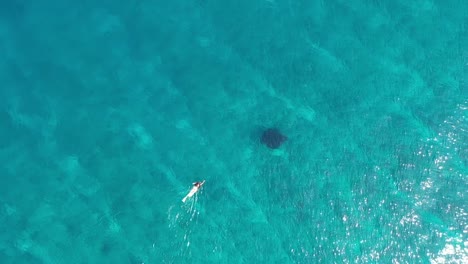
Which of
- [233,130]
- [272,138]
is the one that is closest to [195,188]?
[233,130]

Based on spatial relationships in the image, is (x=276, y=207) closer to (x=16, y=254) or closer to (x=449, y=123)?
(x=449, y=123)

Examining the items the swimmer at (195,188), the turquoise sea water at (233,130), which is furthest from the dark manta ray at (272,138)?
the swimmer at (195,188)

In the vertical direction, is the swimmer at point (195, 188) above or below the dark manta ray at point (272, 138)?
below

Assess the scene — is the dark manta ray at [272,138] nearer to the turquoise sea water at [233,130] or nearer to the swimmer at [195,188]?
the turquoise sea water at [233,130]

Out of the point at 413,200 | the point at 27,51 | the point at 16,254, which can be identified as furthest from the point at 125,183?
Result: the point at 413,200

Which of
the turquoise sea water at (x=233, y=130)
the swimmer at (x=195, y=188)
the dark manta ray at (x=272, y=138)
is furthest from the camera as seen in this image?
the dark manta ray at (x=272, y=138)

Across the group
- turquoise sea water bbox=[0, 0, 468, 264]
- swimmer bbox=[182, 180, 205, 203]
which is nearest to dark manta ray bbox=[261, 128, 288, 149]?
turquoise sea water bbox=[0, 0, 468, 264]
